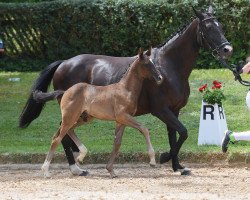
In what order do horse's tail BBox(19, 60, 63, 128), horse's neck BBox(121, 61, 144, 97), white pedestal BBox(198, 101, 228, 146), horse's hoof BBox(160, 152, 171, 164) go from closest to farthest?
horse's neck BBox(121, 61, 144, 97)
horse's hoof BBox(160, 152, 171, 164)
horse's tail BBox(19, 60, 63, 128)
white pedestal BBox(198, 101, 228, 146)

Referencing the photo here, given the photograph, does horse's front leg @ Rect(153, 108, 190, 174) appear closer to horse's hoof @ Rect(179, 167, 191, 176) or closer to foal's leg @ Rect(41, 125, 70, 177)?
horse's hoof @ Rect(179, 167, 191, 176)

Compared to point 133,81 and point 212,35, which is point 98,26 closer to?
point 212,35

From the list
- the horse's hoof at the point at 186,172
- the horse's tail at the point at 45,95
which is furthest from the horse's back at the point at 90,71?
the horse's hoof at the point at 186,172

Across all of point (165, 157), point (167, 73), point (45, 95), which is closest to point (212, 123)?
point (165, 157)

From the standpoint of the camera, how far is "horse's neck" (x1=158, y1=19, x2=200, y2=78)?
12578 millimetres

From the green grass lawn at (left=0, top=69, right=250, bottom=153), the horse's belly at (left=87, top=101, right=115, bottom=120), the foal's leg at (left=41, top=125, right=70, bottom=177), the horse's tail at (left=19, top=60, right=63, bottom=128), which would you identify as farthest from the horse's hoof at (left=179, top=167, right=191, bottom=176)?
the horse's tail at (left=19, top=60, right=63, bottom=128)

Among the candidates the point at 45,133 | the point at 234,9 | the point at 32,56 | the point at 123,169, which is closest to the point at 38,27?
the point at 32,56

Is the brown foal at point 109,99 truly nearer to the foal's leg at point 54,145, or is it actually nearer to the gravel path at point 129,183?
the foal's leg at point 54,145

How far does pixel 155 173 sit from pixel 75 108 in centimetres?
161

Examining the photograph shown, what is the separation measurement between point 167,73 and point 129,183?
1795 millimetres

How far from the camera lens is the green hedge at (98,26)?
2134cm

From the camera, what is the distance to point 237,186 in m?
11.2

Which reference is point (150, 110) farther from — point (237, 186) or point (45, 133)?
point (45, 133)

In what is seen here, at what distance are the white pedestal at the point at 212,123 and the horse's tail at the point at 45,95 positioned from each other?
2590mm
